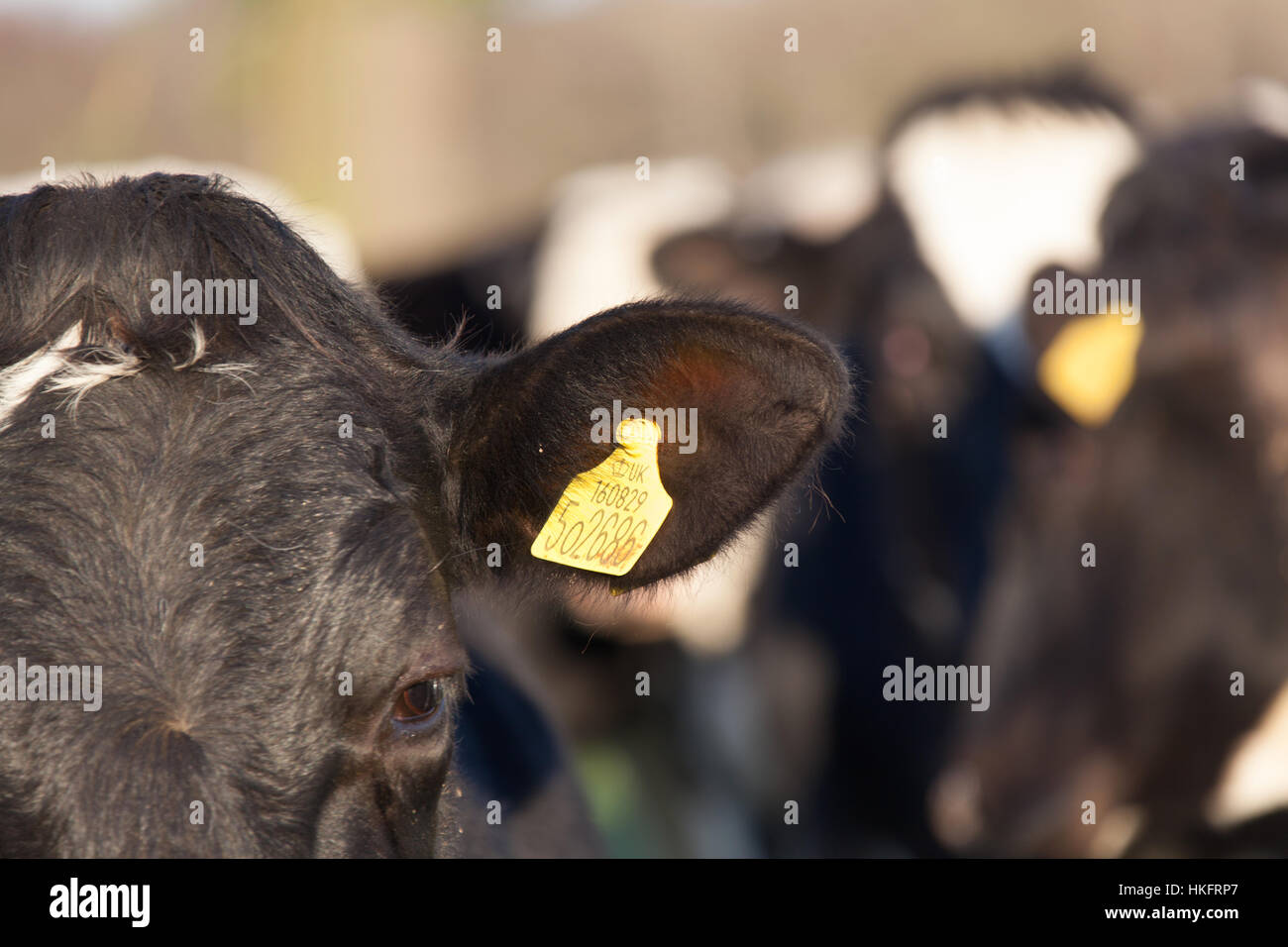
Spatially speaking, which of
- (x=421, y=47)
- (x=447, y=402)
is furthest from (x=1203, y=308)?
(x=421, y=47)

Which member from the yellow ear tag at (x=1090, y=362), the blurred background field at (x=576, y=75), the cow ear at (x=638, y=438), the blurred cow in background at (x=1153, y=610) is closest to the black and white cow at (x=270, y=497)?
the cow ear at (x=638, y=438)

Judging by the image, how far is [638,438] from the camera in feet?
7.59

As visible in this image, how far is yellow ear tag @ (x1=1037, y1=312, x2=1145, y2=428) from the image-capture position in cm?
465

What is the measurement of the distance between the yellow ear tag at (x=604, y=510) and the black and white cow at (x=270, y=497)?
0.04 m

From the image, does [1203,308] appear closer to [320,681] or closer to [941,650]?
[941,650]

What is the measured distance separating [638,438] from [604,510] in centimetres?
15

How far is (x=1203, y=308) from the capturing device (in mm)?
4855

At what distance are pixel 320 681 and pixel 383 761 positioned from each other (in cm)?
21

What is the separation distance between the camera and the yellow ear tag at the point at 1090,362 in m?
4.65

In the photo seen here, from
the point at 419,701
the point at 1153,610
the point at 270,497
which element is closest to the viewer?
the point at 270,497

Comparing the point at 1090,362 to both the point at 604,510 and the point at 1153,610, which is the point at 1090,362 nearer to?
the point at 1153,610

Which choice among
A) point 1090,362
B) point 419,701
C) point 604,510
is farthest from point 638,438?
point 1090,362

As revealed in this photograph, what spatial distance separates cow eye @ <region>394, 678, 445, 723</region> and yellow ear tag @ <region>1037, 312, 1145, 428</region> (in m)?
3.24

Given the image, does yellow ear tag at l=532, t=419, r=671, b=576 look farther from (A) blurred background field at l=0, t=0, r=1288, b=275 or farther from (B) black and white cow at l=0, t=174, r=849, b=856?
(A) blurred background field at l=0, t=0, r=1288, b=275
